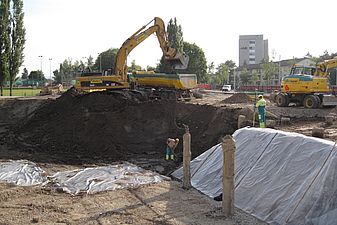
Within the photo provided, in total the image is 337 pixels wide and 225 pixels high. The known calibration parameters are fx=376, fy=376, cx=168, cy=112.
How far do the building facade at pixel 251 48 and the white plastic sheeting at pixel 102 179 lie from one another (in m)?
145

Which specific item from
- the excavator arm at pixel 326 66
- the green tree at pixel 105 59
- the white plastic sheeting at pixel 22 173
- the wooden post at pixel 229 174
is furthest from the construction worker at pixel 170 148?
the green tree at pixel 105 59

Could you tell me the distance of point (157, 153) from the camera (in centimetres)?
1608

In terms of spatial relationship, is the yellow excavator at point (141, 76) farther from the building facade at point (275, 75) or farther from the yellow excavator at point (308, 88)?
the building facade at point (275, 75)

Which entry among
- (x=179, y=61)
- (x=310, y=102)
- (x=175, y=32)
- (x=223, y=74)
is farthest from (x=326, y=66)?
(x=223, y=74)

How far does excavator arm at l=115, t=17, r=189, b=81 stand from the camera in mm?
22891

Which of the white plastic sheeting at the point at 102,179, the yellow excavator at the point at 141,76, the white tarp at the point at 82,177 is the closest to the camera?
the white plastic sheeting at the point at 102,179

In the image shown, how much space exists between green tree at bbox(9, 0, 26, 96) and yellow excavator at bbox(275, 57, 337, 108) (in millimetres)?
27953

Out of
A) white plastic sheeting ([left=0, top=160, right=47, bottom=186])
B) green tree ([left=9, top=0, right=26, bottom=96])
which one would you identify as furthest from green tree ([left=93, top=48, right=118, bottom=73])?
white plastic sheeting ([left=0, top=160, right=47, bottom=186])

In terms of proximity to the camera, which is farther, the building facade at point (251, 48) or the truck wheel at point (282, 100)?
the building facade at point (251, 48)

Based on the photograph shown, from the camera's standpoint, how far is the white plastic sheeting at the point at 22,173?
1076cm

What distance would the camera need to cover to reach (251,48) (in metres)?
154

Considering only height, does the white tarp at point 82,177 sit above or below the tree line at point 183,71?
below

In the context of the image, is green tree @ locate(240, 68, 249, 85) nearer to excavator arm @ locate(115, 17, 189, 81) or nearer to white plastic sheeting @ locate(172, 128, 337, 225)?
excavator arm @ locate(115, 17, 189, 81)

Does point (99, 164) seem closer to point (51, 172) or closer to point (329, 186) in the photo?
point (51, 172)
